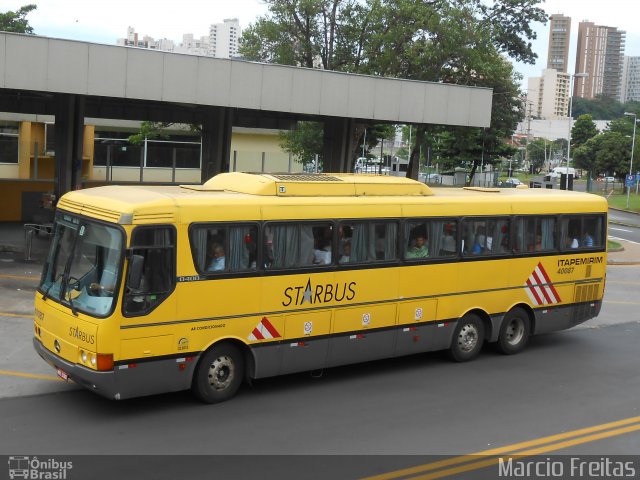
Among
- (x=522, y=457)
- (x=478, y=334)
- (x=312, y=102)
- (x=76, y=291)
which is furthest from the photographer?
(x=312, y=102)

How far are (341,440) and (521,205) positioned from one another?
6.35 meters

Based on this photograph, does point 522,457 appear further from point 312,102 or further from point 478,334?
→ point 312,102

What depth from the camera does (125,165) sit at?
38500mm

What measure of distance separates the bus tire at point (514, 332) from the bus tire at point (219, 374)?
5.28 m

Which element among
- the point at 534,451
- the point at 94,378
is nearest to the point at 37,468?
the point at 94,378

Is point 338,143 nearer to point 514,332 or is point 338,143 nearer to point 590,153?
point 514,332

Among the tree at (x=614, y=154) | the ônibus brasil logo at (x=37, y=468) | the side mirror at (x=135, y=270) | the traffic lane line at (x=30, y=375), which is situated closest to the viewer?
the ônibus brasil logo at (x=37, y=468)

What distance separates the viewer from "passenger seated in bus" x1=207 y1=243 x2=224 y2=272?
10.1 m

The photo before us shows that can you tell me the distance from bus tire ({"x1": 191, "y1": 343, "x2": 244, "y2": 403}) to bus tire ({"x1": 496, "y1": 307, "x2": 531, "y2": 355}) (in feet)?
17.3

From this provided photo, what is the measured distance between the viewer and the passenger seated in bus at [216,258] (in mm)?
10141

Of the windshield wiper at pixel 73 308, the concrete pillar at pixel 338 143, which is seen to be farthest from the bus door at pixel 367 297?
the concrete pillar at pixel 338 143

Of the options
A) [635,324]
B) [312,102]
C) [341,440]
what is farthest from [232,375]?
[312,102]

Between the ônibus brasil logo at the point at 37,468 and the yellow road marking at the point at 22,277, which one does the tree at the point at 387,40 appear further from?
the ônibus brasil logo at the point at 37,468

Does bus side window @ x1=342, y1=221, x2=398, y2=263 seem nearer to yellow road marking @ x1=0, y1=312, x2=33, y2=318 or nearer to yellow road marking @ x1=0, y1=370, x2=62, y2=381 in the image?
yellow road marking @ x1=0, y1=370, x2=62, y2=381
